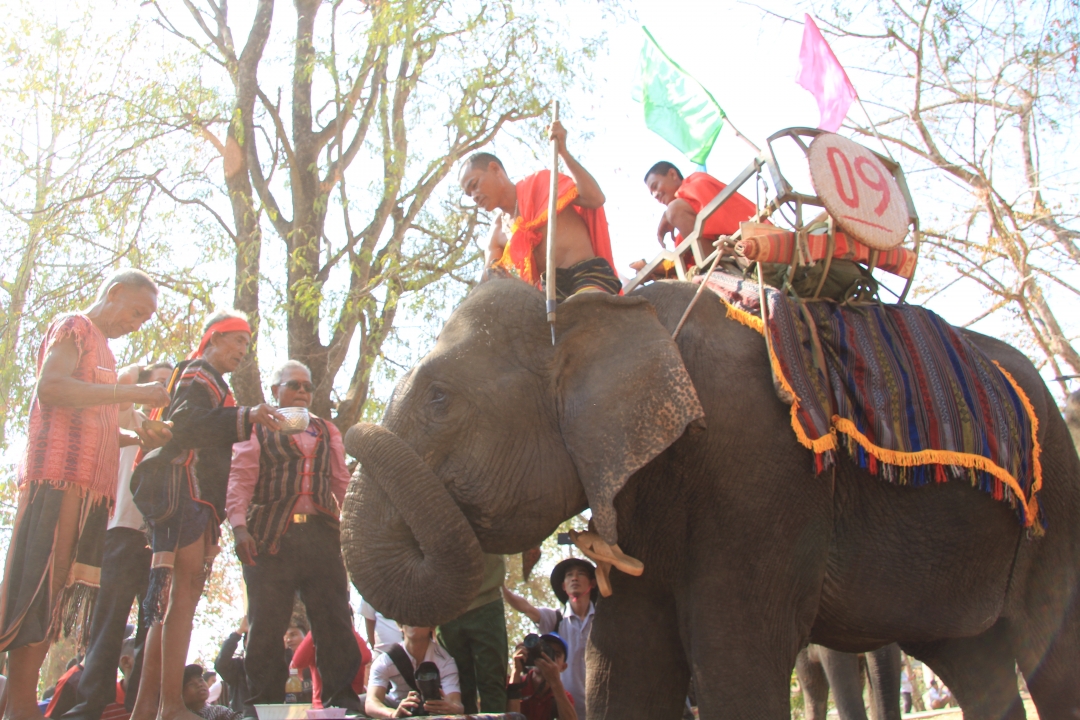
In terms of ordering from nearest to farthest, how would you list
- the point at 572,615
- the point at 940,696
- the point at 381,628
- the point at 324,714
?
the point at 324,714 < the point at 572,615 < the point at 381,628 < the point at 940,696

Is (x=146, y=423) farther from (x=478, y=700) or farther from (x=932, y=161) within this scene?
(x=932, y=161)

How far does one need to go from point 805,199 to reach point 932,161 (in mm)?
12622

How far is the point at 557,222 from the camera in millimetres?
4406

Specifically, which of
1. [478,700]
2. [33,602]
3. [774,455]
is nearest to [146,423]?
[33,602]

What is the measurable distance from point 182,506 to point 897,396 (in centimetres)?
351

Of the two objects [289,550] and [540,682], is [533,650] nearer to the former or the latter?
[540,682]

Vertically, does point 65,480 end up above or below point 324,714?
above

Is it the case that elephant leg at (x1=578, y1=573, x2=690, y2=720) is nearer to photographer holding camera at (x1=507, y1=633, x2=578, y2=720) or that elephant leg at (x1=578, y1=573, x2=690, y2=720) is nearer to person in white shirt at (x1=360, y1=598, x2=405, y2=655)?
photographer holding camera at (x1=507, y1=633, x2=578, y2=720)

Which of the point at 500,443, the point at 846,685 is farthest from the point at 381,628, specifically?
the point at 500,443

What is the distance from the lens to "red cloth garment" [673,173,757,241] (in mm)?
4758

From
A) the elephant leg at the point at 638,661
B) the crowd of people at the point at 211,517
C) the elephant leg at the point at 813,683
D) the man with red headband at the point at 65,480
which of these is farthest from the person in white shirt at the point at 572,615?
the man with red headband at the point at 65,480

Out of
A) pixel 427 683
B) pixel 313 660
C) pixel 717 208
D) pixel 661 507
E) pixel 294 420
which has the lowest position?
pixel 427 683

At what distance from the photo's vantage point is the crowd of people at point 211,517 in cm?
448

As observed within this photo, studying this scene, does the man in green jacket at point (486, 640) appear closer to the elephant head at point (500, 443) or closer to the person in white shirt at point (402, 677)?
the person in white shirt at point (402, 677)
